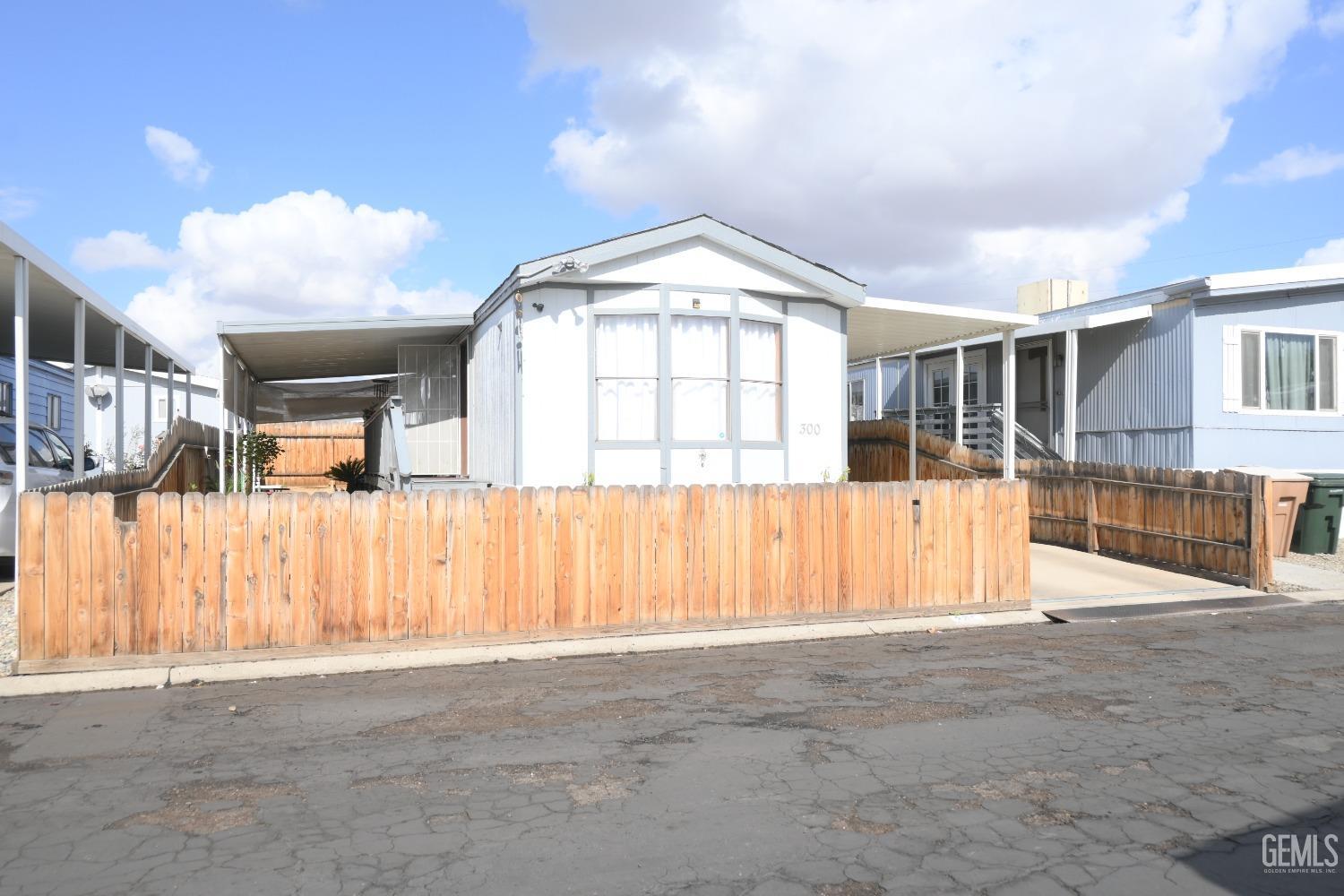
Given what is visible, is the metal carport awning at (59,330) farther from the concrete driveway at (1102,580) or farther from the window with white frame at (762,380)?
the concrete driveway at (1102,580)

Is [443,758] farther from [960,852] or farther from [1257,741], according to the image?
[1257,741]

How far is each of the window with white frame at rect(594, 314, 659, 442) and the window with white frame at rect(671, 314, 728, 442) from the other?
0.26 m

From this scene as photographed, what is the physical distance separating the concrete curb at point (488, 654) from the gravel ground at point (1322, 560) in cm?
610

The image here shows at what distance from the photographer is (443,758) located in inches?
208

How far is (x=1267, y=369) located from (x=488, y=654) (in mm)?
14572

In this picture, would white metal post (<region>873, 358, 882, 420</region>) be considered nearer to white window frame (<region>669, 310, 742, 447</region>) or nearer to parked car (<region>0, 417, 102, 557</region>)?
white window frame (<region>669, 310, 742, 447</region>)

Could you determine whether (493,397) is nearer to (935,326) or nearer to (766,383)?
(766,383)

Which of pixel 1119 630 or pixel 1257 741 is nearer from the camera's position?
pixel 1257 741

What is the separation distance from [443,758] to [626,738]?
105 cm

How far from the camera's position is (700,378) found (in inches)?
452

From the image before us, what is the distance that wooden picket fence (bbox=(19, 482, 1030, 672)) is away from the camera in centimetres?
744

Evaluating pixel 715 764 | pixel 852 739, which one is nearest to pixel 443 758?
pixel 715 764

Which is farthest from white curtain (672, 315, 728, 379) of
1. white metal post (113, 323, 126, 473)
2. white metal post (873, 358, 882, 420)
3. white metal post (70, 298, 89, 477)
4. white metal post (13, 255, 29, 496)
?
white metal post (873, 358, 882, 420)

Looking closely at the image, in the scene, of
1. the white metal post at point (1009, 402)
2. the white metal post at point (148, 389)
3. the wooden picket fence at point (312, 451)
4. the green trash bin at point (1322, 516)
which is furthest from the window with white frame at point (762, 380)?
the wooden picket fence at point (312, 451)
